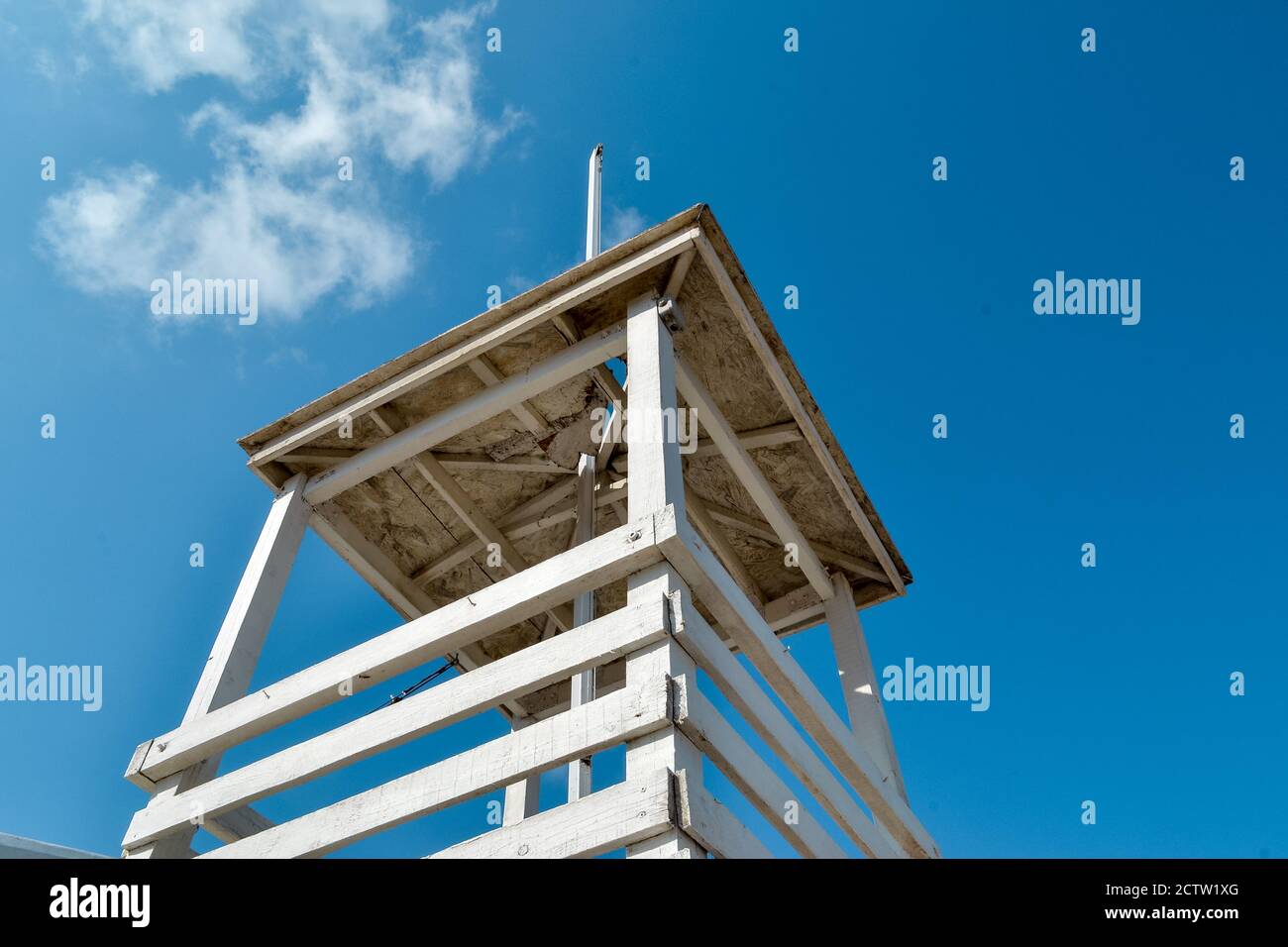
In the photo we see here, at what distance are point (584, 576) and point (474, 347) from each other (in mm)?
2528

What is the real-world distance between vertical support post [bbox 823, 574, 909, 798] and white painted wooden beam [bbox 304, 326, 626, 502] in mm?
2997

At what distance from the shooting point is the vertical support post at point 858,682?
7.27 m

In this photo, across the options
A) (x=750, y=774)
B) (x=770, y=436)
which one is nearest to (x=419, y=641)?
(x=750, y=774)

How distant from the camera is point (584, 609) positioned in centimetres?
691

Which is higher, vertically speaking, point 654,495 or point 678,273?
point 678,273

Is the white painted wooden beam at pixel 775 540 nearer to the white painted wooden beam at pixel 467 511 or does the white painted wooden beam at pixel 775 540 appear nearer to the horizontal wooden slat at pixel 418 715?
the white painted wooden beam at pixel 467 511

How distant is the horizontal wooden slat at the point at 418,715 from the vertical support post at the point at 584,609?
822mm

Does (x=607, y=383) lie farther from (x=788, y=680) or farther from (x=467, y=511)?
(x=788, y=680)

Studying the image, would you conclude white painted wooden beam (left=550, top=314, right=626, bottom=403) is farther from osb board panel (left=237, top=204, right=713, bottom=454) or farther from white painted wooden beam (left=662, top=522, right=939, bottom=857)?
white painted wooden beam (left=662, top=522, right=939, bottom=857)
